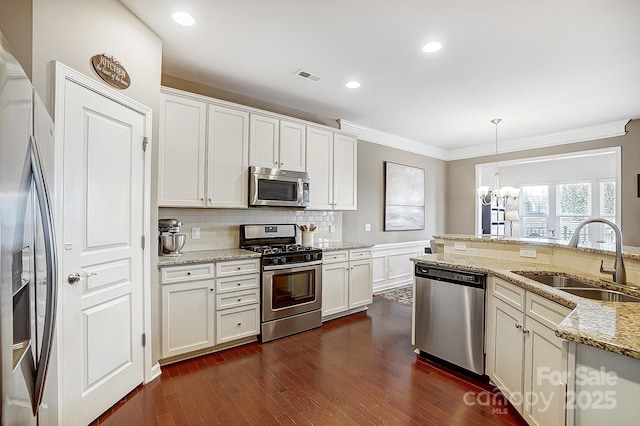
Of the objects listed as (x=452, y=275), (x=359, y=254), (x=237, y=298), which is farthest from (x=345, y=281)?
(x=452, y=275)

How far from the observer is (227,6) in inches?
84.2

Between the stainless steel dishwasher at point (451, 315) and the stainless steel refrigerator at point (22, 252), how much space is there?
256cm

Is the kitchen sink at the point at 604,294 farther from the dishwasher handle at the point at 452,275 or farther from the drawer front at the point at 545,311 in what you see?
the dishwasher handle at the point at 452,275

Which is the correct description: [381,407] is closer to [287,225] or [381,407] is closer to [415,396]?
[415,396]

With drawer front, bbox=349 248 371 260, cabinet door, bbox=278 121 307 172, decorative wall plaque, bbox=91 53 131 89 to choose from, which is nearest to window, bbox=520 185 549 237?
drawer front, bbox=349 248 371 260

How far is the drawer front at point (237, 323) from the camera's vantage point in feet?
9.42

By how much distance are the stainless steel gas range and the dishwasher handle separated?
1240 mm

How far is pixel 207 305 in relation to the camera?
279cm

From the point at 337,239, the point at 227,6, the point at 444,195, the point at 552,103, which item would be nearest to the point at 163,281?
the point at 227,6

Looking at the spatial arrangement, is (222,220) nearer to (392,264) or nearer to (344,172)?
(344,172)

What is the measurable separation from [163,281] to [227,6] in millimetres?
2236

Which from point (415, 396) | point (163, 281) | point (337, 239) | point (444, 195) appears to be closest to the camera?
point (415, 396)

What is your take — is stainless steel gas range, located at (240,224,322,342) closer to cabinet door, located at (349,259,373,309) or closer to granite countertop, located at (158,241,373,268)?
granite countertop, located at (158,241,373,268)

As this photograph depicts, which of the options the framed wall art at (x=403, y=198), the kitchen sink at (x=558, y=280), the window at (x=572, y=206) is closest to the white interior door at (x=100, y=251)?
the kitchen sink at (x=558, y=280)
